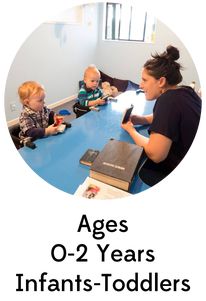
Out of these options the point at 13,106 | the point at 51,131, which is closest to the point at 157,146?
the point at 51,131

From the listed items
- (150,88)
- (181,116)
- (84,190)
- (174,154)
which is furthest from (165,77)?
(84,190)

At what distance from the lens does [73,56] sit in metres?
3.68

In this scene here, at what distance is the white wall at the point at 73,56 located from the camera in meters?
2.75

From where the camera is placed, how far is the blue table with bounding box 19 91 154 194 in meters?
0.88

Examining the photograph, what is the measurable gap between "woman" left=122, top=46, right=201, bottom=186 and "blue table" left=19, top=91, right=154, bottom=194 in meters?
0.17

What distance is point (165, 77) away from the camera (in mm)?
1095

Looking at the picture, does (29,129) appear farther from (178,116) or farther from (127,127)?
(178,116)

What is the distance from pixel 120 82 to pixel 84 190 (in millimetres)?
3946

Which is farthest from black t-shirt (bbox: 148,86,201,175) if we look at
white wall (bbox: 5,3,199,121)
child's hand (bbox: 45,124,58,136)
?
white wall (bbox: 5,3,199,121)

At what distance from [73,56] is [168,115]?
315 cm

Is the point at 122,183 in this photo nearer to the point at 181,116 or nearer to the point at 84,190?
the point at 84,190

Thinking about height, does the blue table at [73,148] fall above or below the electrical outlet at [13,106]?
above

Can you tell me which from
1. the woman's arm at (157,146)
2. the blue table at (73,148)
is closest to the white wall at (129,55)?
the blue table at (73,148)

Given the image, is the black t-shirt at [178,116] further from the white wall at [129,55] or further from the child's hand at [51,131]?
the white wall at [129,55]
